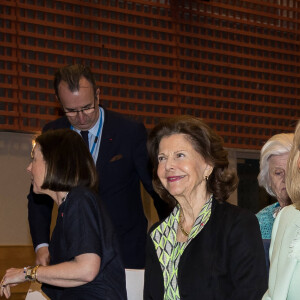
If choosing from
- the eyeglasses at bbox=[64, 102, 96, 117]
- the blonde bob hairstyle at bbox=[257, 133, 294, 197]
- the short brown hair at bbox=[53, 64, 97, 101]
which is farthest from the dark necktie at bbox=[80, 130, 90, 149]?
the blonde bob hairstyle at bbox=[257, 133, 294, 197]

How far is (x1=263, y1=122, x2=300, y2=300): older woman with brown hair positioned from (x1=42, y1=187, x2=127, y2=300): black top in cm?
66

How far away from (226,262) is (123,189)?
1.40 metres

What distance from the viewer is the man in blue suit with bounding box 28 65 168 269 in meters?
3.75

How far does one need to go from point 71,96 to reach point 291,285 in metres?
1.93

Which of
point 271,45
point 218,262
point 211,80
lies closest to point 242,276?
point 218,262

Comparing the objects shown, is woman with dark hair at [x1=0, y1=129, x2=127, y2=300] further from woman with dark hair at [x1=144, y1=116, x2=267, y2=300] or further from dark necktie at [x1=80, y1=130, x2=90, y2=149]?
dark necktie at [x1=80, y1=130, x2=90, y2=149]

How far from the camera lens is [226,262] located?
2.56 m

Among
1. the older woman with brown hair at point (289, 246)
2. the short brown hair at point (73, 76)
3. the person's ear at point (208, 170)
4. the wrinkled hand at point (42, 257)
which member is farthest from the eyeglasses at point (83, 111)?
the older woman with brown hair at point (289, 246)

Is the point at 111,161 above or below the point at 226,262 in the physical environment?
above

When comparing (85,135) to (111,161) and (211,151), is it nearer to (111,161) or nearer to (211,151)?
(111,161)

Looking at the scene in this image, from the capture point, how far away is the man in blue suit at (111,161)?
12.3 ft

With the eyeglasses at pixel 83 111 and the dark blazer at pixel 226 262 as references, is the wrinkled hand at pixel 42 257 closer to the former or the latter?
the eyeglasses at pixel 83 111

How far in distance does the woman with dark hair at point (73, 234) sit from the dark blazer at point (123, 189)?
2.93 ft

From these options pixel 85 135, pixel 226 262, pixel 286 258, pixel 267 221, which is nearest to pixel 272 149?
pixel 267 221
